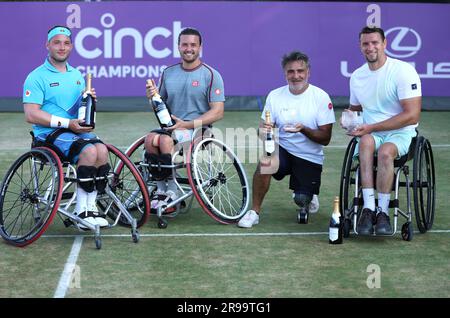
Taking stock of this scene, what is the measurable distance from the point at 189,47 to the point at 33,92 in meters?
1.39

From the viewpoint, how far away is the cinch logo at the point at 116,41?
14742mm

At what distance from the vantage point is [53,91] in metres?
6.86

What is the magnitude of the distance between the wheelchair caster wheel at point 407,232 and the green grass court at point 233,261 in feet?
0.16

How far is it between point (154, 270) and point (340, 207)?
1751 millimetres

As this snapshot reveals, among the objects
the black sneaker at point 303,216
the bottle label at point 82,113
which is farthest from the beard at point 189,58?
the black sneaker at point 303,216

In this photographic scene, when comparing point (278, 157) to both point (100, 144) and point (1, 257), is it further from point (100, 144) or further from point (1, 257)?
point (1, 257)

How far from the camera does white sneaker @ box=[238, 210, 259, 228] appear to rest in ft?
23.7

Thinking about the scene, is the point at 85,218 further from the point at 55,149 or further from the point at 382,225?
the point at 382,225

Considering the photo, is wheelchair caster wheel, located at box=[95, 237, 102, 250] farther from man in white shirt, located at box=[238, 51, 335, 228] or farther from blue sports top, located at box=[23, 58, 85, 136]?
man in white shirt, located at box=[238, 51, 335, 228]

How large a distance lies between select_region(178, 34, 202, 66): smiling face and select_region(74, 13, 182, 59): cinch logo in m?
7.21

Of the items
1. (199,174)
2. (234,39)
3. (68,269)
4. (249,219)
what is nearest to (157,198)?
(199,174)

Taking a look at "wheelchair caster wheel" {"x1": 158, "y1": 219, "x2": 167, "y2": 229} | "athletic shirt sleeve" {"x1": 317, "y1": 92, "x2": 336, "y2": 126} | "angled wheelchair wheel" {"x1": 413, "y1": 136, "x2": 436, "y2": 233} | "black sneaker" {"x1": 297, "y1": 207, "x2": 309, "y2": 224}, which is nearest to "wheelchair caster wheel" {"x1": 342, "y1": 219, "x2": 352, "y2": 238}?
"angled wheelchair wheel" {"x1": 413, "y1": 136, "x2": 436, "y2": 233}

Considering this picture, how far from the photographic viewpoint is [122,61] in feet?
48.7
